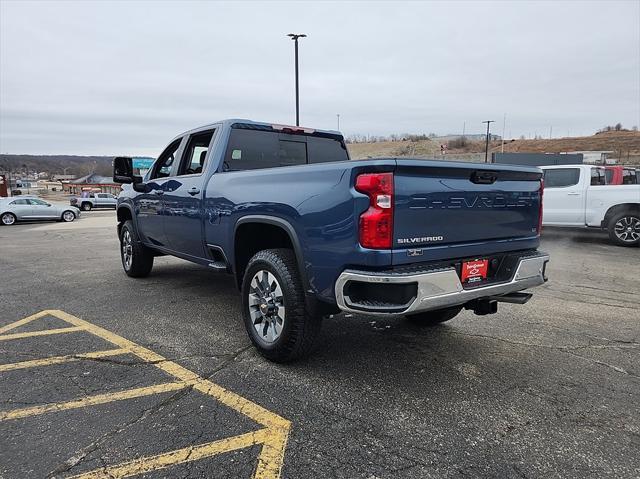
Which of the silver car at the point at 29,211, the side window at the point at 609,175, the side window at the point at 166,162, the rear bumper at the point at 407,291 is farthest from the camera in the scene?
the silver car at the point at 29,211

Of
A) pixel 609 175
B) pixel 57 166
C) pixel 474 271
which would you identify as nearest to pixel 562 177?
pixel 609 175

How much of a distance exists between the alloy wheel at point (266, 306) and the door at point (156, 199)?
2234 millimetres

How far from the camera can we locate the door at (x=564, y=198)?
34.2ft

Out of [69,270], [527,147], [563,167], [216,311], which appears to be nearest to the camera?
[216,311]

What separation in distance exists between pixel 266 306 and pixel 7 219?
2316cm

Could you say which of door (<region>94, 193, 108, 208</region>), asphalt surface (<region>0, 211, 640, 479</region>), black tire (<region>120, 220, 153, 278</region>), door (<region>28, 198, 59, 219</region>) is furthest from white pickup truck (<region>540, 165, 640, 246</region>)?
door (<region>94, 193, 108, 208</region>)

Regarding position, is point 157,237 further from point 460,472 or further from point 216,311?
point 460,472

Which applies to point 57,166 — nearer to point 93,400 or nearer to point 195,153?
point 195,153

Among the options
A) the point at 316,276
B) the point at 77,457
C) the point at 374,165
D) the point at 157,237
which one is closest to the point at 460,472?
the point at 316,276

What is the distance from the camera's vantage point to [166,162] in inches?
235

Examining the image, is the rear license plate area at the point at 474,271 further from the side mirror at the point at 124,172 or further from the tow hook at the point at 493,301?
the side mirror at the point at 124,172

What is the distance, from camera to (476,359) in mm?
3764

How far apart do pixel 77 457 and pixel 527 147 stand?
10006 cm

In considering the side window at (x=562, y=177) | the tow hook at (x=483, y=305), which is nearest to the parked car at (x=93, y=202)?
the side window at (x=562, y=177)
